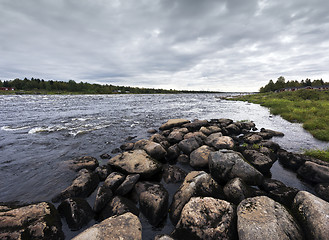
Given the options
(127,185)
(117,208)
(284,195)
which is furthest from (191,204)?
(284,195)

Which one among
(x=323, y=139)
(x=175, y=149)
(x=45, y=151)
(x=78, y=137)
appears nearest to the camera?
(x=175, y=149)

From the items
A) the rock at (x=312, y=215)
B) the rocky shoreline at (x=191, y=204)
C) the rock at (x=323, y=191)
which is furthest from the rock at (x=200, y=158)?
the rock at (x=323, y=191)

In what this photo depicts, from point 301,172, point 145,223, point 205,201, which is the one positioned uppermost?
point 205,201

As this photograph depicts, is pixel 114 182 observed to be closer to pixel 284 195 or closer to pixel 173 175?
pixel 173 175

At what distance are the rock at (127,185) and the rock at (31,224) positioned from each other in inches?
82.5

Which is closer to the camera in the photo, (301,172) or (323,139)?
(301,172)

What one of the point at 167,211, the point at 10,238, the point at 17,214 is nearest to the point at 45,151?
the point at 17,214

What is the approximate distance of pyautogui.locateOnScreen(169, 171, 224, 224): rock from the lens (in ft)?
17.0

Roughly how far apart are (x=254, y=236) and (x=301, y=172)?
19.8ft

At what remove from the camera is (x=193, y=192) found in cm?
537

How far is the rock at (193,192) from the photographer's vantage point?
519cm

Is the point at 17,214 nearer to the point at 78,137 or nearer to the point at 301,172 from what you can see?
the point at 78,137

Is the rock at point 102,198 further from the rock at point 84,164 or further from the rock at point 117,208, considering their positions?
the rock at point 84,164

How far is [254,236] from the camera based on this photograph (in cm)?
362
